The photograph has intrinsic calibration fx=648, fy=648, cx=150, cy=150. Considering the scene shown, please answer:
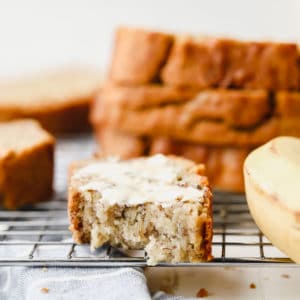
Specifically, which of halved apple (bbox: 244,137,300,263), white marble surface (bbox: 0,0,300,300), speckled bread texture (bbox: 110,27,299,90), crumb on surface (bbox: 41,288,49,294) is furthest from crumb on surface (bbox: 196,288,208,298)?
white marble surface (bbox: 0,0,300,300)

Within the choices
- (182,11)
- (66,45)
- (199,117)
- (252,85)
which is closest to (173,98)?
(199,117)

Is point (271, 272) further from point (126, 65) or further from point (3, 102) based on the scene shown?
point (3, 102)

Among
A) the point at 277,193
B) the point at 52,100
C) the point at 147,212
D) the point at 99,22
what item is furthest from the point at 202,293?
the point at 99,22

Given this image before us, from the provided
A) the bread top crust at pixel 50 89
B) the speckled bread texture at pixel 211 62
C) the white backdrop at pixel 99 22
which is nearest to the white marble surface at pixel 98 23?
the white backdrop at pixel 99 22

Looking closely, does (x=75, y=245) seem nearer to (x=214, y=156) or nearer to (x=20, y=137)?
(x=20, y=137)

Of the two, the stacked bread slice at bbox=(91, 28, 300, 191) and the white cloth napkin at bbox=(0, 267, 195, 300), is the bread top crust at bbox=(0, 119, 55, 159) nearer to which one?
the stacked bread slice at bbox=(91, 28, 300, 191)

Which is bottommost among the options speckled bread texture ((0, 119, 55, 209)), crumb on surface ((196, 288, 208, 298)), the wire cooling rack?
crumb on surface ((196, 288, 208, 298))
